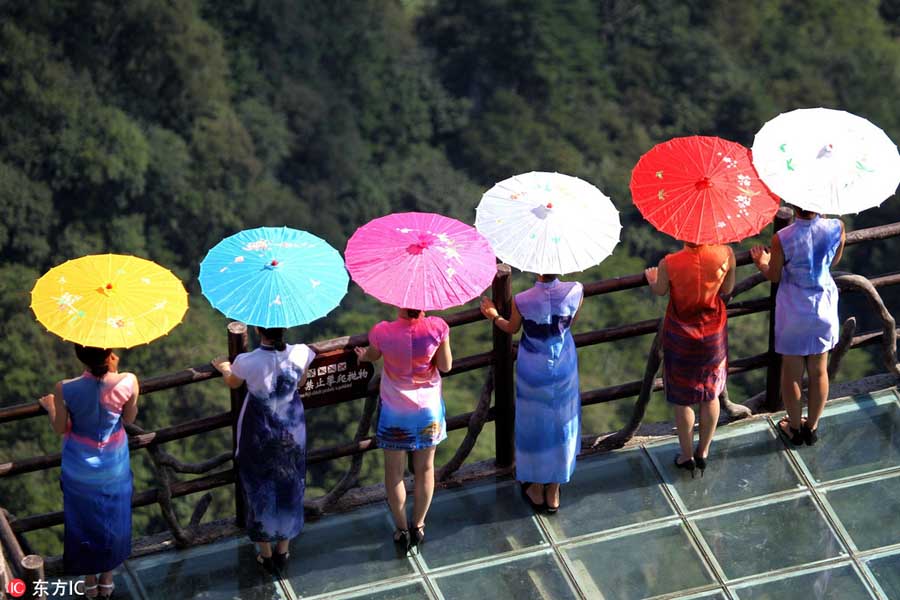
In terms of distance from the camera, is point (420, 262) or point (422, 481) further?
point (422, 481)

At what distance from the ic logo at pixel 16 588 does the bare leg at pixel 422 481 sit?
1.79 meters

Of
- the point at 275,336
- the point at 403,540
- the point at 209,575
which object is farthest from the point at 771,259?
the point at 209,575

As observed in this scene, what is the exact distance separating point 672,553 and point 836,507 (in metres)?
0.89

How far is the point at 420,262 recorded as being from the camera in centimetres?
685

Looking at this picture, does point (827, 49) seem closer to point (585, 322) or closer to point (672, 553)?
point (585, 322)

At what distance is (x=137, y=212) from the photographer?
131 feet

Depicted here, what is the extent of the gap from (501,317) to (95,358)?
1.82 m

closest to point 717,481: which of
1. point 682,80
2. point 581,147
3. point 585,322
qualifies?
point 585,322

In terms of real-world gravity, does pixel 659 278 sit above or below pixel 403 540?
above

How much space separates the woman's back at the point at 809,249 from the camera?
7.43 metres

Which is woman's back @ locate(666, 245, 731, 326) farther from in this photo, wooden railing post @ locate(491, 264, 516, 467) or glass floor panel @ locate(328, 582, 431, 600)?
glass floor panel @ locate(328, 582, 431, 600)

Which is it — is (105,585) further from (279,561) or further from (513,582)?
(513,582)

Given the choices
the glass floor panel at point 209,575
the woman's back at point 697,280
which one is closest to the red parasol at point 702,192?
the woman's back at point 697,280

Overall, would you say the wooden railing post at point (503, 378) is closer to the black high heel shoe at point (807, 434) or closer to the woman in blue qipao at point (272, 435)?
the woman in blue qipao at point (272, 435)
